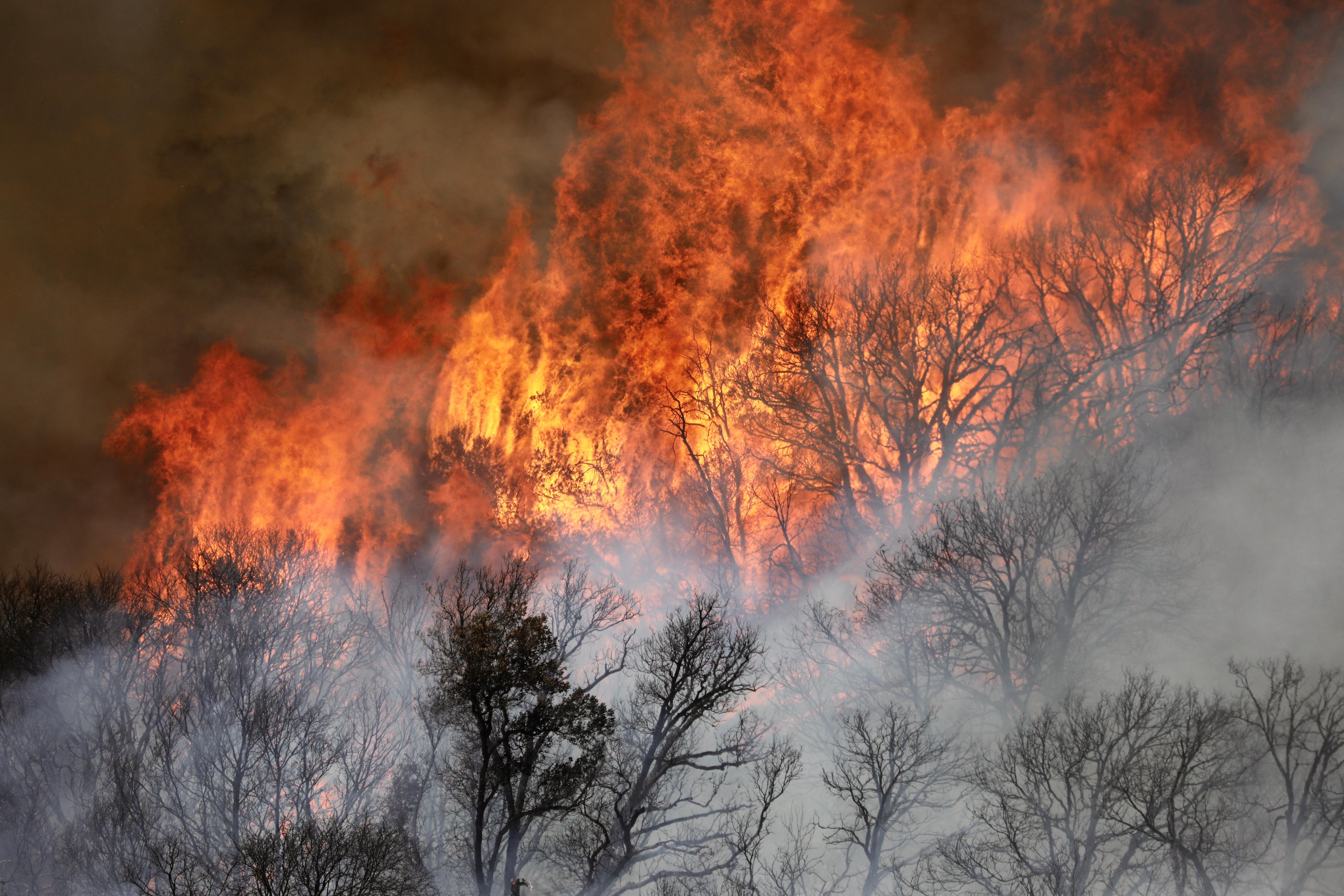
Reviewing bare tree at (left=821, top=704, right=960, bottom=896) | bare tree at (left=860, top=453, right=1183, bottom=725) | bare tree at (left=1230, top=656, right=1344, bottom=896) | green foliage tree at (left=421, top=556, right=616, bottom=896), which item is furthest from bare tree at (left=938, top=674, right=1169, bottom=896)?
green foliage tree at (left=421, top=556, right=616, bottom=896)

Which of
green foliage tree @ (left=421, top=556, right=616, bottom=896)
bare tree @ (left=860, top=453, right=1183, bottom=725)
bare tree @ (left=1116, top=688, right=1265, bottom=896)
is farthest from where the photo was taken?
bare tree @ (left=860, top=453, right=1183, bottom=725)

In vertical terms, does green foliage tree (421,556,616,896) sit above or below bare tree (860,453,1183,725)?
below

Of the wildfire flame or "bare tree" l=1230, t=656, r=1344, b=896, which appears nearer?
"bare tree" l=1230, t=656, r=1344, b=896

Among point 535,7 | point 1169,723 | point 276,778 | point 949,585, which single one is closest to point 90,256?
point 535,7

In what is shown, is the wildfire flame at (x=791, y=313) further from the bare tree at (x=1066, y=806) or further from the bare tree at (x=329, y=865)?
the bare tree at (x=329, y=865)

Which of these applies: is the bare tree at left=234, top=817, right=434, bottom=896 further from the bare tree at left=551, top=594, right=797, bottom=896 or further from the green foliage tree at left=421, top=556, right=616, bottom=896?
the bare tree at left=551, top=594, right=797, bottom=896

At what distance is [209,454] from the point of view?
1291 inches

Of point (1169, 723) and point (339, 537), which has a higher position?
point (339, 537)

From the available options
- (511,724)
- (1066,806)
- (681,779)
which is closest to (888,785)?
(1066,806)

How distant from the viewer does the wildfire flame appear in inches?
859

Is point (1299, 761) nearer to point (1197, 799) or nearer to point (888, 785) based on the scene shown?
point (1197, 799)

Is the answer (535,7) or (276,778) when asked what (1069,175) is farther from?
(276,778)

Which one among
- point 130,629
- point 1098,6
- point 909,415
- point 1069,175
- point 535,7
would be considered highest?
point 535,7

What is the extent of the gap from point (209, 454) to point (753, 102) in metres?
22.4
